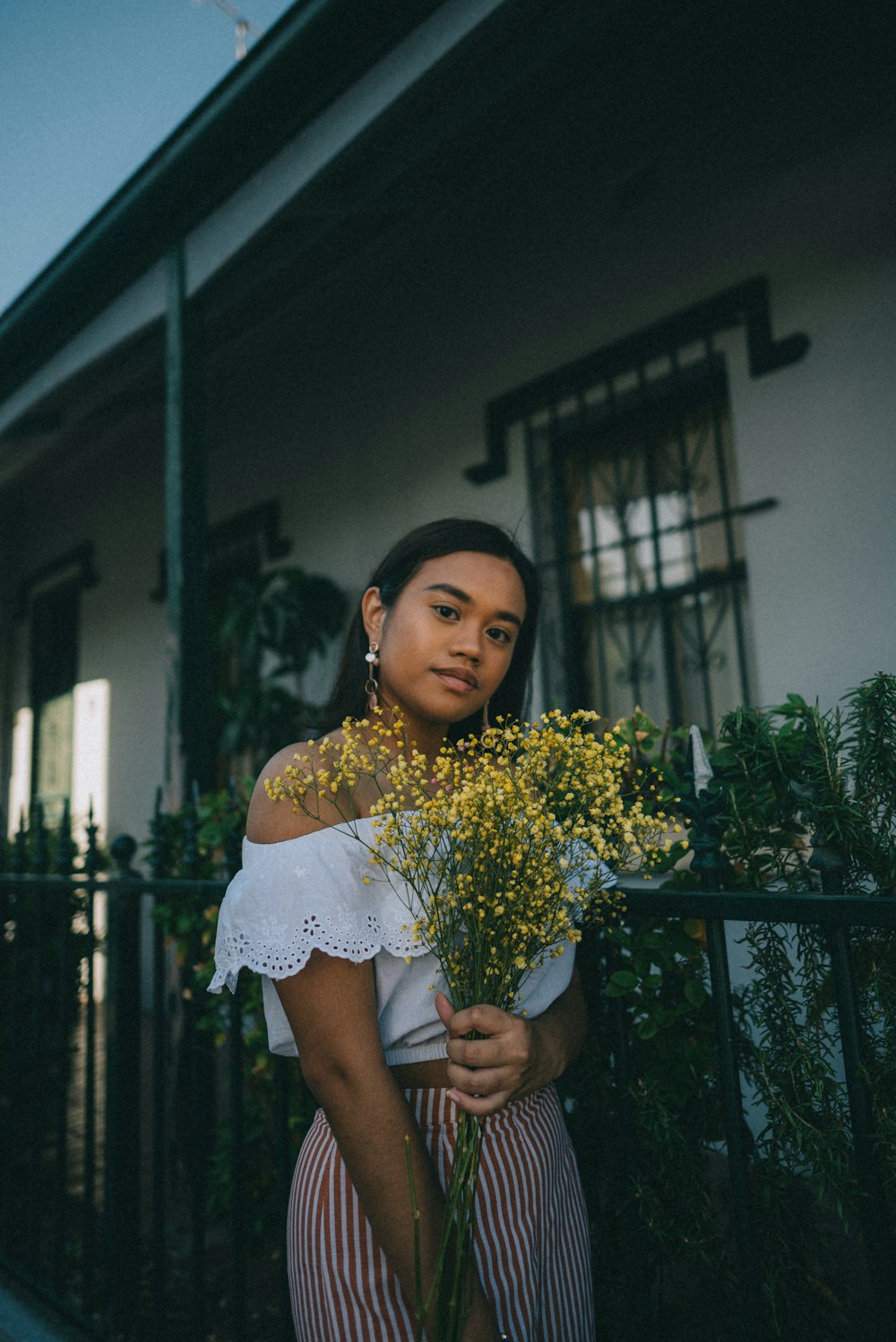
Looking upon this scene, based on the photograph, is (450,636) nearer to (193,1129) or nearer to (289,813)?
(289,813)

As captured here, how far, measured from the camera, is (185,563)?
3621mm

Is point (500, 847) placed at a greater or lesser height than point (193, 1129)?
greater

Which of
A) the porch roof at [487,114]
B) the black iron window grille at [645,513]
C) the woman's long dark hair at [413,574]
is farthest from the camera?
the black iron window grille at [645,513]

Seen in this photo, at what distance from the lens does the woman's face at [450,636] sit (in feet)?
4.37

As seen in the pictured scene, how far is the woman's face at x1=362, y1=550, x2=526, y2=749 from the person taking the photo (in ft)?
4.37

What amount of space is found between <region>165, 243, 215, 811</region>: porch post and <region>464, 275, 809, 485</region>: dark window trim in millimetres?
1568

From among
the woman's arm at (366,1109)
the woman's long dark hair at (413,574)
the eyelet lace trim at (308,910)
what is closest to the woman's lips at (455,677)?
the woman's long dark hair at (413,574)

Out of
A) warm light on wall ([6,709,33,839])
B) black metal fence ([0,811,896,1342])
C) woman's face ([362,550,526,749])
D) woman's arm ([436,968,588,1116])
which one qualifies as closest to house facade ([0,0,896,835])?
black metal fence ([0,811,896,1342])

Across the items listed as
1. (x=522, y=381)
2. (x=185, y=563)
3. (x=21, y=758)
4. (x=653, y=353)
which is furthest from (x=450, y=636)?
(x=21, y=758)

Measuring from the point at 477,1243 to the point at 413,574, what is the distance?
1.00 meters

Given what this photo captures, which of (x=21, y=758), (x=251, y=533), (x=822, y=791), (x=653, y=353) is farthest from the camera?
(x=21, y=758)

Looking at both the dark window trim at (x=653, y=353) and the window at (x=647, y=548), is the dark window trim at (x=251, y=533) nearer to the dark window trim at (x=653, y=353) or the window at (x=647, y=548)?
the dark window trim at (x=653, y=353)

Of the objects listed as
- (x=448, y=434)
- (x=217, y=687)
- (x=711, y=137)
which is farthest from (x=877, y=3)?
(x=217, y=687)

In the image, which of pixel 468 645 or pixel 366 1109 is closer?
pixel 366 1109
